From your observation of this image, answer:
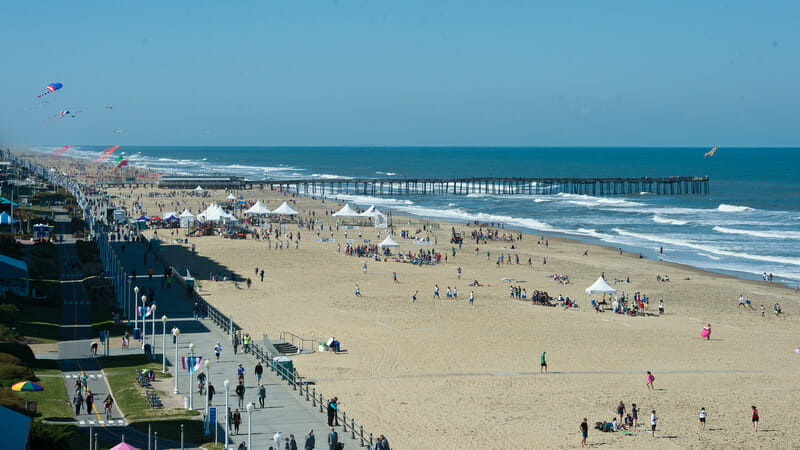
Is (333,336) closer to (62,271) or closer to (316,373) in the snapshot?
(316,373)

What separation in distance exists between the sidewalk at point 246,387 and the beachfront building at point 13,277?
557cm

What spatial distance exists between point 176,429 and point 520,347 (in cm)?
1480

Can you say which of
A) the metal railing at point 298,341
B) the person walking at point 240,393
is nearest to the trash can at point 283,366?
the person walking at point 240,393

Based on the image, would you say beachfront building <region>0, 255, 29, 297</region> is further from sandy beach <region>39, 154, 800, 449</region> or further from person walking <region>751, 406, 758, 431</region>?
person walking <region>751, 406, 758, 431</region>

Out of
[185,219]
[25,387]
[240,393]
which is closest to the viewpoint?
[25,387]

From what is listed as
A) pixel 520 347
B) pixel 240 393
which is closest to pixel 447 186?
pixel 520 347

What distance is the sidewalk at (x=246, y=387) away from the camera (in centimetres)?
1794

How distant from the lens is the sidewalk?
706 inches

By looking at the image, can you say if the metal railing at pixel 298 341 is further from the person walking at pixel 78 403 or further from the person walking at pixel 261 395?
the person walking at pixel 78 403

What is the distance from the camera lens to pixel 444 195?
113938 mm

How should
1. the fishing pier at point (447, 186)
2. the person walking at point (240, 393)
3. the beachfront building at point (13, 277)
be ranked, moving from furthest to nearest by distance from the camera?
the fishing pier at point (447, 186) < the beachfront building at point (13, 277) < the person walking at point (240, 393)

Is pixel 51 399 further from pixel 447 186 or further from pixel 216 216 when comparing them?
pixel 447 186

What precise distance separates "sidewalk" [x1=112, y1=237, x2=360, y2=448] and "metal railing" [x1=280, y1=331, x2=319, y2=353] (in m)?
2.55

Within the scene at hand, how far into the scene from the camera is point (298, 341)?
28.9 metres
